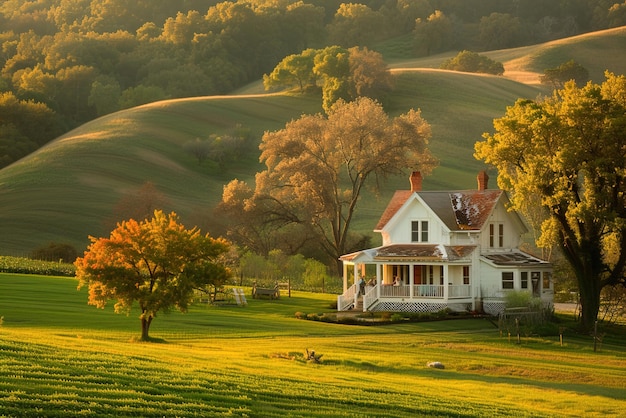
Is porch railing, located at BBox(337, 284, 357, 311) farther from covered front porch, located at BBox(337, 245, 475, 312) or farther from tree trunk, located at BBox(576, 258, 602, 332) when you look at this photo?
tree trunk, located at BBox(576, 258, 602, 332)

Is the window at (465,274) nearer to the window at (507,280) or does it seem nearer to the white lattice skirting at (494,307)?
the white lattice skirting at (494,307)

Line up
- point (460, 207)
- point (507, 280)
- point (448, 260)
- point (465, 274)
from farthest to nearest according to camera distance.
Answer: point (460, 207), point (465, 274), point (507, 280), point (448, 260)

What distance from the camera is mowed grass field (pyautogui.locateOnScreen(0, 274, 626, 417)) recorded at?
65.2ft

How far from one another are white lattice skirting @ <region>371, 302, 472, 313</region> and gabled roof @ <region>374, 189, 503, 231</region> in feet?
17.4

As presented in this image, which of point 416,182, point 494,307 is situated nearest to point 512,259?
point 494,307

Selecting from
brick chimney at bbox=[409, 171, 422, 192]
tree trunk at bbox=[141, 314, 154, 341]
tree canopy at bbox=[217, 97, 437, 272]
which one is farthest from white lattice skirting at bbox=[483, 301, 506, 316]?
tree trunk at bbox=[141, 314, 154, 341]

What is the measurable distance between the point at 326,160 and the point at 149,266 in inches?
1786

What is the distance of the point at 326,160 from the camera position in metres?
84.0

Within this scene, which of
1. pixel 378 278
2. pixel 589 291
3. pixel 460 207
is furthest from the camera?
pixel 460 207

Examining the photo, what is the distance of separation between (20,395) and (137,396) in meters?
2.50

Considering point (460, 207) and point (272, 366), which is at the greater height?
point (460, 207)

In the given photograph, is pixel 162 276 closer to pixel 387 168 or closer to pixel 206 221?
pixel 387 168

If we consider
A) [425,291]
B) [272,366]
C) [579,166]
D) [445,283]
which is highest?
[579,166]

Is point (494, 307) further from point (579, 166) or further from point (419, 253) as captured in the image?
point (579, 166)
